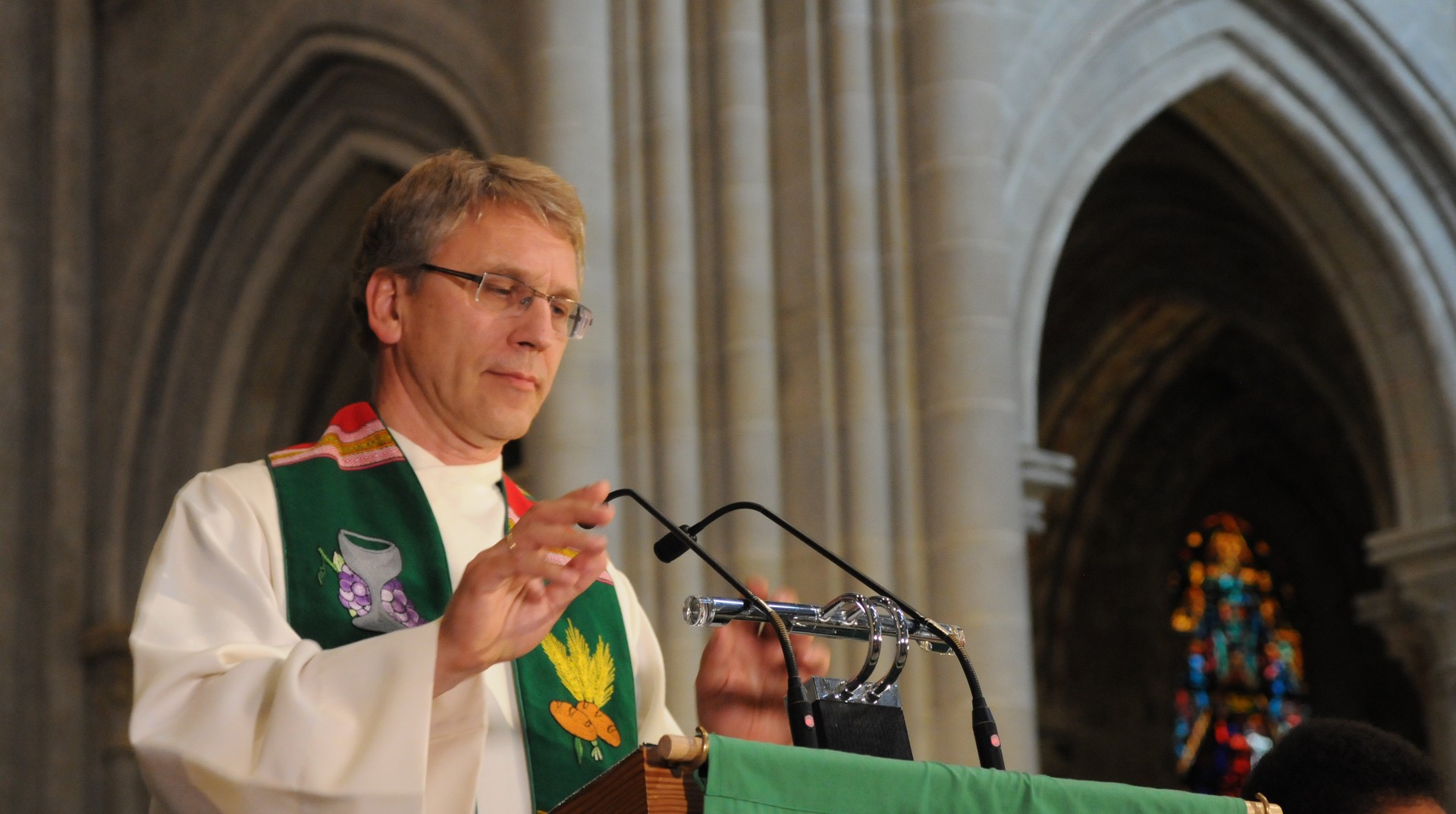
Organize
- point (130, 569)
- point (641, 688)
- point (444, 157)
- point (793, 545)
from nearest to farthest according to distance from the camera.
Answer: point (444, 157) < point (641, 688) < point (793, 545) < point (130, 569)

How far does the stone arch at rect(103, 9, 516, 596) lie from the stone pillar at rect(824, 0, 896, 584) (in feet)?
9.69

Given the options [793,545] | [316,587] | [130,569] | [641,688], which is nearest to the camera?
[316,587]

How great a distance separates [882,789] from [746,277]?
15.3 feet

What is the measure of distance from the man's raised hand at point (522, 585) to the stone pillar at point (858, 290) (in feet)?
13.0

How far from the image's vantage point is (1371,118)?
27.3ft

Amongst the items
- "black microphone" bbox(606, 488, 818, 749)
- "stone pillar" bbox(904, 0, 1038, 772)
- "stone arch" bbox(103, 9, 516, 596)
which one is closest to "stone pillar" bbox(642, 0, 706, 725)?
"stone pillar" bbox(904, 0, 1038, 772)

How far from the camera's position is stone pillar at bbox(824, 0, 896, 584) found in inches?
238

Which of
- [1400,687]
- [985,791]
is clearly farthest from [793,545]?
→ [1400,687]

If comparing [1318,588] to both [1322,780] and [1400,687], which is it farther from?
[1322,780]

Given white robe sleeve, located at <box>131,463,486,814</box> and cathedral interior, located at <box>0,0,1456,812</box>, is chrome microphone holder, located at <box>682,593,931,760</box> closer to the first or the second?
white robe sleeve, located at <box>131,463,486,814</box>

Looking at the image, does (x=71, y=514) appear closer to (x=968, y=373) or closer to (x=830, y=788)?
(x=968, y=373)

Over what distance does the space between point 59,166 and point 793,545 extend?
5.73 m

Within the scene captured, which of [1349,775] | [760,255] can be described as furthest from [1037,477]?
[1349,775]

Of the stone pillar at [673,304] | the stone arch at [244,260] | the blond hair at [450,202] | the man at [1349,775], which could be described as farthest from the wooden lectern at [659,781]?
the stone arch at [244,260]
